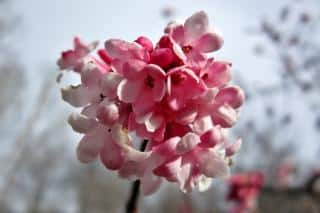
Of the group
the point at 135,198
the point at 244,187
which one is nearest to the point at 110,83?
the point at 135,198

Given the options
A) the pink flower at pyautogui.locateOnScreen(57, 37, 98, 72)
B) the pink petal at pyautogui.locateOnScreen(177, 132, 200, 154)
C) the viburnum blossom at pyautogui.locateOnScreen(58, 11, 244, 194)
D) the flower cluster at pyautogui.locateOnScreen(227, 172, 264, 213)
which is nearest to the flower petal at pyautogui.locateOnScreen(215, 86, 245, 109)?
the viburnum blossom at pyautogui.locateOnScreen(58, 11, 244, 194)

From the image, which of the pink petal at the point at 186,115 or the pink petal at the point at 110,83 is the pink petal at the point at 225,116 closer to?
the pink petal at the point at 186,115

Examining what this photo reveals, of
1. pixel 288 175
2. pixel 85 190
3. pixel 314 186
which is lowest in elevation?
pixel 85 190

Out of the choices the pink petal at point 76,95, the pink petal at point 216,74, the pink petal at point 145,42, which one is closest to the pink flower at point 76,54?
the pink petal at point 76,95

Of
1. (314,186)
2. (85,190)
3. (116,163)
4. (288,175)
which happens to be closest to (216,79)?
(116,163)

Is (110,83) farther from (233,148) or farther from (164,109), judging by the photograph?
→ (233,148)

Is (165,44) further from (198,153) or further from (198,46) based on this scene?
(198,153)

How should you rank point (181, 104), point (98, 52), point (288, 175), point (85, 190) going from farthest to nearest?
1. point (85, 190)
2. point (288, 175)
3. point (98, 52)
4. point (181, 104)
